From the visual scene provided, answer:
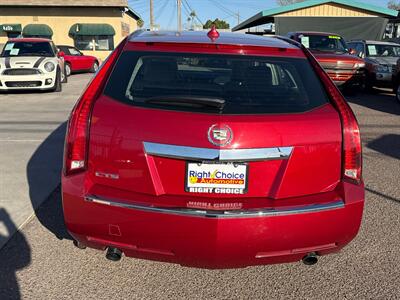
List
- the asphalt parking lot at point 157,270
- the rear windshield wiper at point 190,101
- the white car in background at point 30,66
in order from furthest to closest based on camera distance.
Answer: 1. the white car in background at point 30,66
2. the asphalt parking lot at point 157,270
3. the rear windshield wiper at point 190,101

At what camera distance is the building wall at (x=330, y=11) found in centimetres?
2881

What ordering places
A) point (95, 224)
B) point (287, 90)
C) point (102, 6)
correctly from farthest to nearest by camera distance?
point (102, 6)
point (287, 90)
point (95, 224)

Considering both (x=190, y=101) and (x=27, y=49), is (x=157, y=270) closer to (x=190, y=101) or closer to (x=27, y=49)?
(x=190, y=101)

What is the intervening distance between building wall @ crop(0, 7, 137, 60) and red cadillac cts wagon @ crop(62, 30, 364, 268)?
3033cm

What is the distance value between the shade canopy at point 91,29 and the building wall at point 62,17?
489 millimetres

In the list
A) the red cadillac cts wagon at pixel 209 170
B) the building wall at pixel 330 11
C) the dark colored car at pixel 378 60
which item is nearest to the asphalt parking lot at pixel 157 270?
the red cadillac cts wagon at pixel 209 170

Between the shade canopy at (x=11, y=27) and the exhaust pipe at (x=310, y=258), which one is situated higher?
the shade canopy at (x=11, y=27)

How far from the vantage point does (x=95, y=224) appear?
8.52 ft

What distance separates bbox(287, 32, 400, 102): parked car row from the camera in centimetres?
1226

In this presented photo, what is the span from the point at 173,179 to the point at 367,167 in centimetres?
412

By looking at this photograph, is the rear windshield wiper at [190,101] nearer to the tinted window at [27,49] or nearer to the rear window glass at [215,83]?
the rear window glass at [215,83]

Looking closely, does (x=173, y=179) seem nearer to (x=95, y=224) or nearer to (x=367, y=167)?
(x=95, y=224)

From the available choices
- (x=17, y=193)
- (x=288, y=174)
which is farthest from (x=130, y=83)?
(x=17, y=193)

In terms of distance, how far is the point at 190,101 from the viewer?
8.38ft
